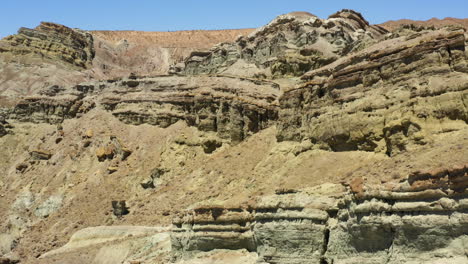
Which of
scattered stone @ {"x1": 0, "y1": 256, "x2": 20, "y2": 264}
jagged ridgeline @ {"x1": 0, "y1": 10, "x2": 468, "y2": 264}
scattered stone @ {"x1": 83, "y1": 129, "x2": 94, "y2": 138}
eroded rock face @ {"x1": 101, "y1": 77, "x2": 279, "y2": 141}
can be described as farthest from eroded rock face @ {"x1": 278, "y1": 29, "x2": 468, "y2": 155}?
scattered stone @ {"x1": 83, "y1": 129, "x2": 94, "y2": 138}

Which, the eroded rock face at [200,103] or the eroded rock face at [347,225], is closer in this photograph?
the eroded rock face at [347,225]

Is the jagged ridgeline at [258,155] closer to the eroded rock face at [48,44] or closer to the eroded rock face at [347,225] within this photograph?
the eroded rock face at [347,225]

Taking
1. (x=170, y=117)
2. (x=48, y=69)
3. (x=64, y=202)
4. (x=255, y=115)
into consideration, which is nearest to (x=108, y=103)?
(x=170, y=117)

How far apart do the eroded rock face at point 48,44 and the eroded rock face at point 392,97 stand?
260ft

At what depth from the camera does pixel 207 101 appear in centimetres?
5466

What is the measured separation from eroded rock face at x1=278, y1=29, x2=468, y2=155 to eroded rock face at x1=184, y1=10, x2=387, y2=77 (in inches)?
996

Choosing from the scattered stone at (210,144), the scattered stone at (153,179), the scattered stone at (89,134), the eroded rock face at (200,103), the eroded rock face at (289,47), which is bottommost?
the scattered stone at (153,179)

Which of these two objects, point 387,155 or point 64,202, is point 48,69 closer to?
point 64,202

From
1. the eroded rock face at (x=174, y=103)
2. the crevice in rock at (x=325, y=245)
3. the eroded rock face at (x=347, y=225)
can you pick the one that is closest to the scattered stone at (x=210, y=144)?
the eroded rock face at (x=174, y=103)

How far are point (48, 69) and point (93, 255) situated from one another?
6426 cm

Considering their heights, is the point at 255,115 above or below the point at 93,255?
above

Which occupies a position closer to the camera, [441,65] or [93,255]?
[441,65]

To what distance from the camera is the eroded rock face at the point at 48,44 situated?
100688 millimetres

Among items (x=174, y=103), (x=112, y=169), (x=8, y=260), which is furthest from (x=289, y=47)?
(x=8, y=260)
